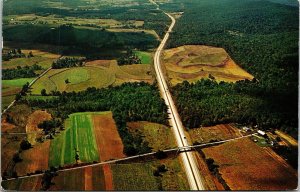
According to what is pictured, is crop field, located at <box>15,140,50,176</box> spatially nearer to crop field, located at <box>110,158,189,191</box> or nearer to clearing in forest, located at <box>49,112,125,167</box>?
clearing in forest, located at <box>49,112,125,167</box>

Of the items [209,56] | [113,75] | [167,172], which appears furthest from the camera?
[209,56]

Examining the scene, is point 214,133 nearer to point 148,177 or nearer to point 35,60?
point 148,177

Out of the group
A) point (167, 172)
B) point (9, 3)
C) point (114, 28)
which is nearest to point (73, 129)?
point (167, 172)

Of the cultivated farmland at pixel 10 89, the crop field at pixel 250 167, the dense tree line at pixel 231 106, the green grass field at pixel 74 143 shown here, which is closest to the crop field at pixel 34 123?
the green grass field at pixel 74 143

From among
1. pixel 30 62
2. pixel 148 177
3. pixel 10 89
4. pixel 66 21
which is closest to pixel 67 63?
pixel 30 62

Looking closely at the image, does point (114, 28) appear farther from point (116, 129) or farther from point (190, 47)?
point (116, 129)

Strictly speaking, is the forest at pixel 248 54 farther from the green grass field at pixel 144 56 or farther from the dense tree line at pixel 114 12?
the green grass field at pixel 144 56

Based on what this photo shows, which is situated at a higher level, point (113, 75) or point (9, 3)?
point (9, 3)
